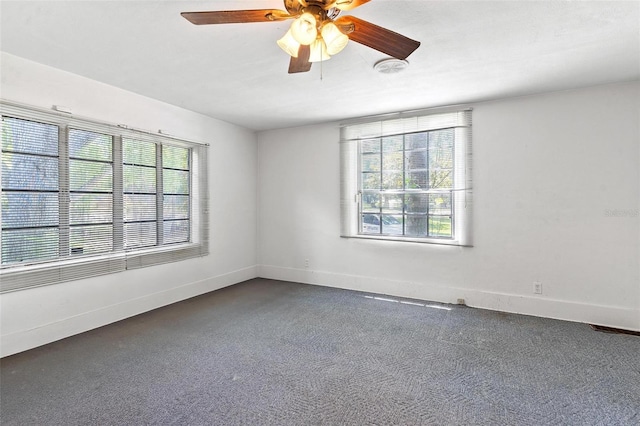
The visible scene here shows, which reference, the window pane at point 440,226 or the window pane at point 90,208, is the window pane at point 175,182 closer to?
the window pane at point 90,208

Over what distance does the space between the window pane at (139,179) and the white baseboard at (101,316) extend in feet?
3.97

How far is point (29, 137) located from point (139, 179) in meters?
1.01

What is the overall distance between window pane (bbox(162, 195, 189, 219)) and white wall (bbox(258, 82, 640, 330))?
230 cm

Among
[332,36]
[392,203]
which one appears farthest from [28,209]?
[392,203]

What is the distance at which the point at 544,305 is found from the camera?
135 inches

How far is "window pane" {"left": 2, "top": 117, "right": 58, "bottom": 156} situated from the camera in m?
2.58

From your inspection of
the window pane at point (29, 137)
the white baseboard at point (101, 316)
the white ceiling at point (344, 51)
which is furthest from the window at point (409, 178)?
the window pane at point (29, 137)


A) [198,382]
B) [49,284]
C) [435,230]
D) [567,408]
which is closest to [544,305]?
[435,230]

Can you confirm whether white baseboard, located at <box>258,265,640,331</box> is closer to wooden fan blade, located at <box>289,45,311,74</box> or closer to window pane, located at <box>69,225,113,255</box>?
window pane, located at <box>69,225,113,255</box>

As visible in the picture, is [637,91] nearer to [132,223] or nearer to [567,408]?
[567,408]

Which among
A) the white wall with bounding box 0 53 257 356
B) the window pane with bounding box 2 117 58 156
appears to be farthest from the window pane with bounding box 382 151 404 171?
the window pane with bounding box 2 117 58 156

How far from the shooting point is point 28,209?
2.70 metres

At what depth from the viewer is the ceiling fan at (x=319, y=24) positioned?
1.59 m

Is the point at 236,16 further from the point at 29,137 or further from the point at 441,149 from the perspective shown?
the point at 441,149
